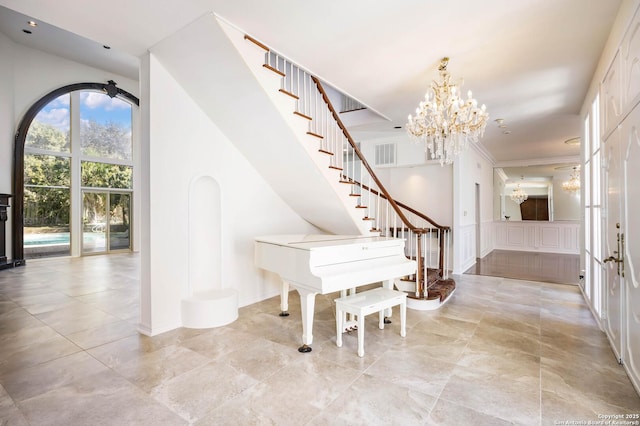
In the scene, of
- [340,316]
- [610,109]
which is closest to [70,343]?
[340,316]

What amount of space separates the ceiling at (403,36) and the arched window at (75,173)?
617cm

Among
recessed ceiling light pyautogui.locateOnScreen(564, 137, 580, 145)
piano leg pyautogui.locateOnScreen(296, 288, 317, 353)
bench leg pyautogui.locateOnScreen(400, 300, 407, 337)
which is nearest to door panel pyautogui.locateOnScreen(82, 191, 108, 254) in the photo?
piano leg pyautogui.locateOnScreen(296, 288, 317, 353)

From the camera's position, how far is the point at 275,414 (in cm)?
189

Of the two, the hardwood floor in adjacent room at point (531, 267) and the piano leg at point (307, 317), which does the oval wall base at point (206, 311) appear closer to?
the piano leg at point (307, 317)

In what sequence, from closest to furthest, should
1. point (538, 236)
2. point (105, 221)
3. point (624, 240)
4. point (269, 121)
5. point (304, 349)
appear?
point (624, 240)
point (304, 349)
point (269, 121)
point (105, 221)
point (538, 236)

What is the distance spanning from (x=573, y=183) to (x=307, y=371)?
10.2 meters

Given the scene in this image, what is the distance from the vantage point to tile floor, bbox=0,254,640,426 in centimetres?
191

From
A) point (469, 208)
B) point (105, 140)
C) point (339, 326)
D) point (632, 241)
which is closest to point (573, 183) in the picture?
point (469, 208)

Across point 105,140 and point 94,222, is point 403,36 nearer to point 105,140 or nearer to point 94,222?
point 105,140

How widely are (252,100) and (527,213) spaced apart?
10.2m

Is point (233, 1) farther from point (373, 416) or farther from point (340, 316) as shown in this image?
point (373, 416)

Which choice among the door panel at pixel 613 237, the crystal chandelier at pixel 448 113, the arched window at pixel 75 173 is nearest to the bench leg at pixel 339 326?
the crystal chandelier at pixel 448 113

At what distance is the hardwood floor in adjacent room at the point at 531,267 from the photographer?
19.4 feet

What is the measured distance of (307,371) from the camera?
2.43m
